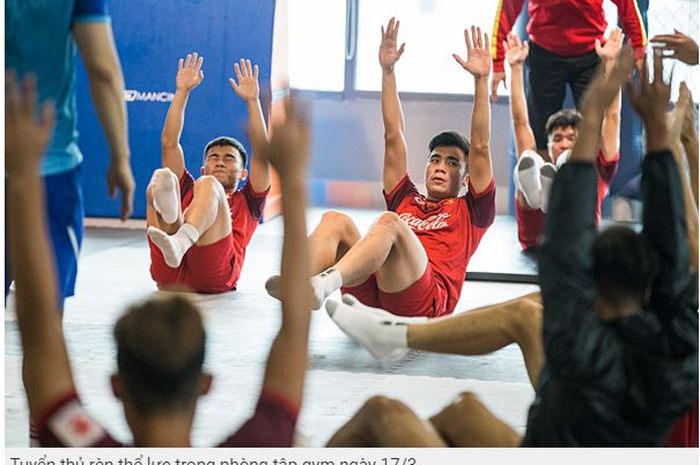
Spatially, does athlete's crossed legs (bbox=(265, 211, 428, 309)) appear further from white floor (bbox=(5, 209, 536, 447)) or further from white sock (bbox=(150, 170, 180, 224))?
white sock (bbox=(150, 170, 180, 224))

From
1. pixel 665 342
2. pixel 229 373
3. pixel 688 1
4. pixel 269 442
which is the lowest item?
pixel 229 373

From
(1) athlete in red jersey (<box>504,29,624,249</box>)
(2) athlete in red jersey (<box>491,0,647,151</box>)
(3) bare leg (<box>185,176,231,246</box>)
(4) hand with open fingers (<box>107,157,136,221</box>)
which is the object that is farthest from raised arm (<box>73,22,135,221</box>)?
(2) athlete in red jersey (<box>491,0,647,151</box>)

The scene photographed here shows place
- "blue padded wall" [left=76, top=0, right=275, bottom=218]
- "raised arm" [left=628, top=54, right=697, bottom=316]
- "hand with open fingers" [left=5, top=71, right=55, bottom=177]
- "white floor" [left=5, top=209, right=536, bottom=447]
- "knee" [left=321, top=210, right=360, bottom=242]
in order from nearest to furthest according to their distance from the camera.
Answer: "hand with open fingers" [left=5, top=71, right=55, bottom=177], "raised arm" [left=628, top=54, right=697, bottom=316], "white floor" [left=5, top=209, right=536, bottom=447], "knee" [left=321, top=210, right=360, bottom=242], "blue padded wall" [left=76, top=0, right=275, bottom=218]

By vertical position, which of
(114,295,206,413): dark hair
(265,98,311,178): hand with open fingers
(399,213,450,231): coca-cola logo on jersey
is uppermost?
(265,98,311,178): hand with open fingers

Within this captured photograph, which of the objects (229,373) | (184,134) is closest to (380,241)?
(229,373)

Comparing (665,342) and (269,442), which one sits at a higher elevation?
(665,342)

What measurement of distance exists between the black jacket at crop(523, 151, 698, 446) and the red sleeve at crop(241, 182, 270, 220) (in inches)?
127

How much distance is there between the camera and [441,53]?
308 inches

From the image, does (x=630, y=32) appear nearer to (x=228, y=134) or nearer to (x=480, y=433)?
(x=228, y=134)

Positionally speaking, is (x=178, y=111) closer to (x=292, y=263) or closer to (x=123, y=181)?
(x=123, y=181)

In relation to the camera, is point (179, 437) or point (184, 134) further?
point (184, 134)

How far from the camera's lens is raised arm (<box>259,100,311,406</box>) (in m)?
1.72

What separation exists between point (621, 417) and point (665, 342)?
149mm

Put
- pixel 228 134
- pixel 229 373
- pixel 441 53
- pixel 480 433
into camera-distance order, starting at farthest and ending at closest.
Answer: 1. pixel 441 53
2. pixel 228 134
3. pixel 229 373
4. pixel 480 433
